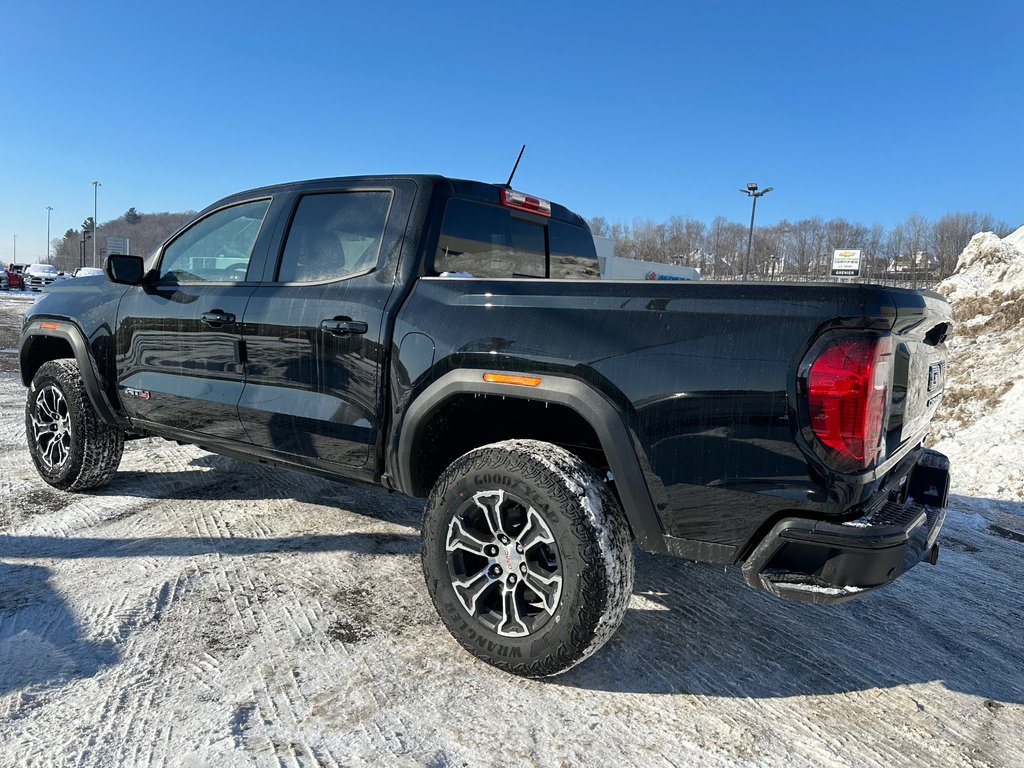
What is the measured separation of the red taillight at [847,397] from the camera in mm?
1910

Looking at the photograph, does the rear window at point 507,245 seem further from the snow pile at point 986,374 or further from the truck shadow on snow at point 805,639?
the snow pile at point 986,374

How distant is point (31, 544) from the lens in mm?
3463

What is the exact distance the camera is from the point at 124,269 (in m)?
3.82

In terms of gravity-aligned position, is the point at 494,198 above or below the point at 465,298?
above

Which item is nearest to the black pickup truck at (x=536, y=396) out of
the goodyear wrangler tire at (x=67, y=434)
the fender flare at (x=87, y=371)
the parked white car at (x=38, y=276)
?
the fender flare at (x=87, y=371)

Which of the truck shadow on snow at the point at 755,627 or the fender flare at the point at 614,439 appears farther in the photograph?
the truck shadow on snow at the point at 755,627

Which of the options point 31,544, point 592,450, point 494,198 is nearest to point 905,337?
point 592,450

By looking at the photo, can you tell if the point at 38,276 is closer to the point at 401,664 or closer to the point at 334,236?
the point at 334,236

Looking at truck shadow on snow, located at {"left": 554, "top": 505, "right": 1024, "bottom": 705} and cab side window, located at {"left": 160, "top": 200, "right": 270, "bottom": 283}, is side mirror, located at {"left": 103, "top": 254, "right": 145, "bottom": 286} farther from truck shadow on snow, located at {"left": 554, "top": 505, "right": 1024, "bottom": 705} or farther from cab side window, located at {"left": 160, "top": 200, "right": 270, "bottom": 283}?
truck shadow on snow, located at {"left": 554, "top": 505, "right": 1024, "bottom": 705}

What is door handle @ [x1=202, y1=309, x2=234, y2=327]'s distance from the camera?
11.2ft

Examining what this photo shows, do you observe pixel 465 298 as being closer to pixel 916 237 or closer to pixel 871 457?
pixel 871 457

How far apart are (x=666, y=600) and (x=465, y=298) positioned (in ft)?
5.60

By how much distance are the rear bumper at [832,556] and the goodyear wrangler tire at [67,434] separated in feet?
12.9

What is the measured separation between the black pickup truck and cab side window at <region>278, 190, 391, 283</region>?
0.04 feet
